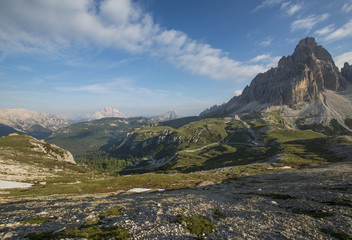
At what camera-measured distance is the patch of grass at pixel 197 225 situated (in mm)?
19234

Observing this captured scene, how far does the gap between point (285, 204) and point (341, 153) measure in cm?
15124

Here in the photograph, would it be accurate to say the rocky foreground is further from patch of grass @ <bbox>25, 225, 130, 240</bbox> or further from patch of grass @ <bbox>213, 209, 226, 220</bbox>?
patch of grass @ <bbox>25, 225, 130, 240</bbox>

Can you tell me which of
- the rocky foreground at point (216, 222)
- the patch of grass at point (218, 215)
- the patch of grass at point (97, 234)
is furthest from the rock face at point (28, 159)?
the patch of grass at point (218, 215)

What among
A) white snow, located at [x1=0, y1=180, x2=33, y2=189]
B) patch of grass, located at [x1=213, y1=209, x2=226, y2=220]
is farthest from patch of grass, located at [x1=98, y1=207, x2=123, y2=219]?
white snow, located at [x1=0, y1=180, x2=33, y2=189]

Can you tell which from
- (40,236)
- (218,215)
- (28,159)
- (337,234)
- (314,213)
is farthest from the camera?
(28,159)

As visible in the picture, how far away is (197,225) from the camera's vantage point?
68.0ft

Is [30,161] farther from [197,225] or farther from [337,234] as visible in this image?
[337,234]

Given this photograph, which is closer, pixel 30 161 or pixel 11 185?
pixel 11 185

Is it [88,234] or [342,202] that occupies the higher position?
[88,234]

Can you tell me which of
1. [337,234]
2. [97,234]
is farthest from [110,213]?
[337,234]

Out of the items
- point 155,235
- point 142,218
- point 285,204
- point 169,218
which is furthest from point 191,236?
point 285,204

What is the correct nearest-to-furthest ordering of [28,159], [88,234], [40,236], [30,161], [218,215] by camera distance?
[40,236]
[88,234]
[218,215]
[30,161]
[28,159]

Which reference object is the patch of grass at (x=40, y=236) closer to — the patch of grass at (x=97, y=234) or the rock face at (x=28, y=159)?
the patch of grass at (x=97, y=234)

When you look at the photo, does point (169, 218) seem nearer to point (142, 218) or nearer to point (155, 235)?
point (142, 218)
